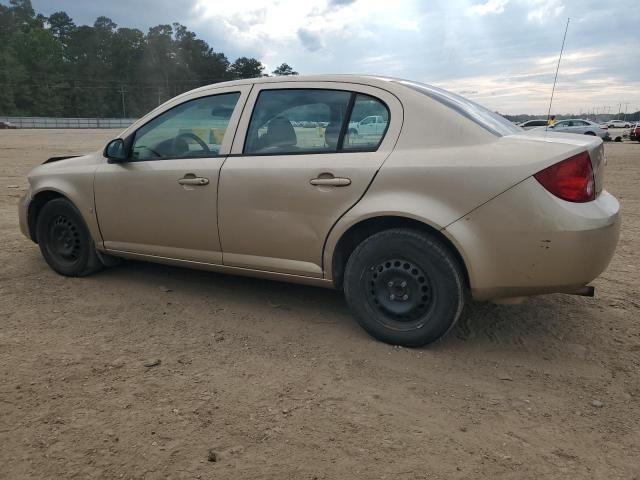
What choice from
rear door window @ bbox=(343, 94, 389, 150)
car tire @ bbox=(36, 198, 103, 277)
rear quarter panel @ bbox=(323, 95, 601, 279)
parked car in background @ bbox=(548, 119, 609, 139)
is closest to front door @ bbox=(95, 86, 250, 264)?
car tire @ bbox=(36, 198, 103, 277)

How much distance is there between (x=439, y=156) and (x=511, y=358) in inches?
52.0

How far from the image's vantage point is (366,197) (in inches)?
125

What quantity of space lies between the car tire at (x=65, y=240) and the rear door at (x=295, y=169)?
5.10 feet

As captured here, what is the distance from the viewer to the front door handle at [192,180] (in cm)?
372

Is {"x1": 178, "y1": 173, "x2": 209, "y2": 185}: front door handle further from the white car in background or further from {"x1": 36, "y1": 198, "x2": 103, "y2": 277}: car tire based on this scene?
{"x1": 36, "y1": 198, "x2": 103, "y2": 277}: car tire

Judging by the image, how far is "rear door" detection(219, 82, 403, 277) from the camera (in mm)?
3250

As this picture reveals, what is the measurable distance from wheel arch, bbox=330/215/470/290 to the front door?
94 centimetres

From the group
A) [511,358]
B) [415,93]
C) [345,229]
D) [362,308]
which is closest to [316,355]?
[362,308]

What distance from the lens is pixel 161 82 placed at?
11094 cm

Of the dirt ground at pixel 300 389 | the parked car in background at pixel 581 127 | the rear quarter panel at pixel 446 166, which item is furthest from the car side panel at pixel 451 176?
the parked car in background at pixel 581 127

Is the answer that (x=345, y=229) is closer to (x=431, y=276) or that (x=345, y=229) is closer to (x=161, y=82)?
(x=431, y=276)

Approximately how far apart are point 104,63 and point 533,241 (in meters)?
125

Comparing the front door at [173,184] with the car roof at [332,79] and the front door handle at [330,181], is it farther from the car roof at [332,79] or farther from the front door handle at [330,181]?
the front door handle at [330,181]

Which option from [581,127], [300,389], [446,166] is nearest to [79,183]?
[300,389]
